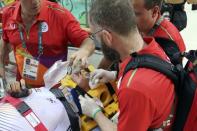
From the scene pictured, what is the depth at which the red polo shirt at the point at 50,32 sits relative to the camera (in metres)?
2.08

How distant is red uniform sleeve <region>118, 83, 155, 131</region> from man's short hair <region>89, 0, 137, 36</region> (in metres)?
0.25

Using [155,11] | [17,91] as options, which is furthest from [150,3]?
[17,91]

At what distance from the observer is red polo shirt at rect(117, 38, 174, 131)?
1188 millimetres

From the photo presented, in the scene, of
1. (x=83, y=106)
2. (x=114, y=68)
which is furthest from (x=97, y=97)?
(x=114, y=68)

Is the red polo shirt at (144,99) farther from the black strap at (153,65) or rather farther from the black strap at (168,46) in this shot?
the black strap at (168,46)

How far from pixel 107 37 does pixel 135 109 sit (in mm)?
303

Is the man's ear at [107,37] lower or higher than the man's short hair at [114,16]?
lower

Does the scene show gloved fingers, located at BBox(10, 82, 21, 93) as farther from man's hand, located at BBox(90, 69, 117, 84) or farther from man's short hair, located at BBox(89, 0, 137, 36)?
man's short hair, located at BBox(89, 0, 137, 36)

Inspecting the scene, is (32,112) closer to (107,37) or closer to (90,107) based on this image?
(90,107)

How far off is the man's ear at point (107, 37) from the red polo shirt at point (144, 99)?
0.56 feet

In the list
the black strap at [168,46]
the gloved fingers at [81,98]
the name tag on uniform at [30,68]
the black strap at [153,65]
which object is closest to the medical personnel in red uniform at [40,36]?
the name tag on uniform at [30,68]

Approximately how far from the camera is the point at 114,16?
4.36 feet

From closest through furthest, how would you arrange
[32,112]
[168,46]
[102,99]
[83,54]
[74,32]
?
[32,112]
[168,46]
[102,99]
[83,54]
[74,32]

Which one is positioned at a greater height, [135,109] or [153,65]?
[153,65]
